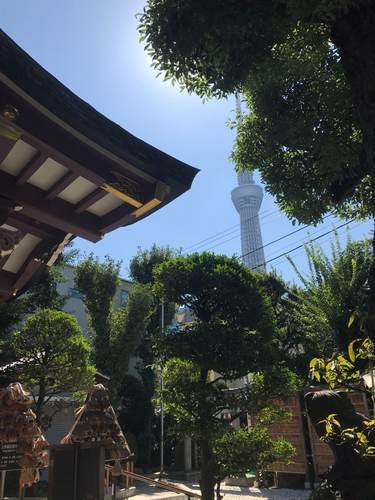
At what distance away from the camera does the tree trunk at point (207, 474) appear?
328 inches

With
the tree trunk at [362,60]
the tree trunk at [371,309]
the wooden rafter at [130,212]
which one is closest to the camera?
the tree trunk at [371,309]

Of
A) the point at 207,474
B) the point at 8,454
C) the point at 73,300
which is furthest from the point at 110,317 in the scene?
the point at 8,454

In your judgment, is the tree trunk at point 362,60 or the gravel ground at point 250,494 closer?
the tree trunk at point 362,60

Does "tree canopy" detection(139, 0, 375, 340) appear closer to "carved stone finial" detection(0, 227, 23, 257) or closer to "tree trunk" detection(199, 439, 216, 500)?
"carved stone finial" detection(0, 227, 23, 257)

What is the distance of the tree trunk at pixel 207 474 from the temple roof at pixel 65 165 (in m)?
6.46

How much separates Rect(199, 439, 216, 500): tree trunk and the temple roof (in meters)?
6.46

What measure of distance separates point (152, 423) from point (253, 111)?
19228 millimetres

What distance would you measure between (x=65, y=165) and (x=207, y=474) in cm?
758

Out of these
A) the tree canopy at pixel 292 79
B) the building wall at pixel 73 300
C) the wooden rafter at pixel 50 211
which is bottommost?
the wooden rafter at pixel 50 211

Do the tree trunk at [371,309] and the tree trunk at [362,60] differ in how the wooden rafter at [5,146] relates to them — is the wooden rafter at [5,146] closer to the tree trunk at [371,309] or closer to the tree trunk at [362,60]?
the tree trunk at [362,60]

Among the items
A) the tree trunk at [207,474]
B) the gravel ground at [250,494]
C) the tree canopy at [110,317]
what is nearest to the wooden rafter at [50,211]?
the tree trunk at [207,474]

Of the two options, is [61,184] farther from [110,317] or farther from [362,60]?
[110,317]

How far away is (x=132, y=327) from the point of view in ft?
60.7

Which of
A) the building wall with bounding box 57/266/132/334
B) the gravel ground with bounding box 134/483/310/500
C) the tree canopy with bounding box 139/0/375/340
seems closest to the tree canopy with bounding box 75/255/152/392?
the gravel ground with bounding box 134/483/310/500
